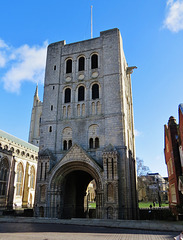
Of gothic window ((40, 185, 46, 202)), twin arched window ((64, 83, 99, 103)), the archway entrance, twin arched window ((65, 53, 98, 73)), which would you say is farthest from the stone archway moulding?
twin arched window ((65, 53, 98, 73))

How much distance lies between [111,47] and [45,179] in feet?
68.8

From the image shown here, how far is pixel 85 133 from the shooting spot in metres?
28.1

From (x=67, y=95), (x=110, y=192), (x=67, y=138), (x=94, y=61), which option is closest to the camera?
(x=110, y=192)

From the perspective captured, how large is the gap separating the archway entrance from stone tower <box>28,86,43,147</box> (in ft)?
143

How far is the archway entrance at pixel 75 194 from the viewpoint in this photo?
28.2m

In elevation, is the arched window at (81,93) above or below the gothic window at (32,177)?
above

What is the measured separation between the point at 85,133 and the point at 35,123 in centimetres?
5148

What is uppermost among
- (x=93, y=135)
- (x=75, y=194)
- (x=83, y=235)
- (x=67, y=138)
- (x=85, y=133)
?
(x=85, y=133)

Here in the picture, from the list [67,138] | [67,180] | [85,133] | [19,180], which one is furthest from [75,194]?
[19,180]

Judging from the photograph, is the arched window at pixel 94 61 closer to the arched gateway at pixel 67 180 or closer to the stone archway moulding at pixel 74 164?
the stone archway moulding at pixel 74 164

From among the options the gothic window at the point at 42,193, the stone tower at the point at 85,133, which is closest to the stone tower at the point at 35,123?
the stone tower at the point at 85,133

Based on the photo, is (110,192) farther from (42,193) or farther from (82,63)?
(82,63)

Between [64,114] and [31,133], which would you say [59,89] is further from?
[31,133]

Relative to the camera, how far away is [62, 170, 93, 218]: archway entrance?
28.2m
